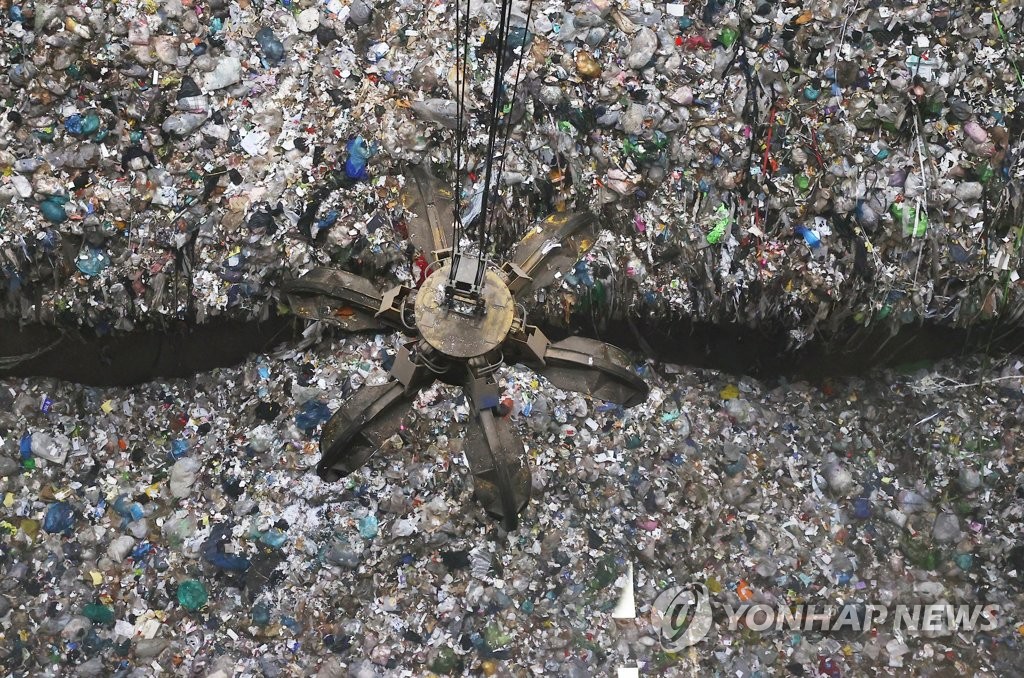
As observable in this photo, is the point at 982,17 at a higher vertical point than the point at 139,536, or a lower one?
higher

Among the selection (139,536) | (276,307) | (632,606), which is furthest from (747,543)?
(139,536)

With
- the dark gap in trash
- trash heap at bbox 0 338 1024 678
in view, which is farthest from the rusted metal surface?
the dark gap in trash

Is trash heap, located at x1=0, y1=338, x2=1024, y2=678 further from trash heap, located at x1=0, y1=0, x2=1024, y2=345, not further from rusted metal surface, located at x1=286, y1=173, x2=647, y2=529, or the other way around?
rusted metal surface, located at x1=286, y1=173, x2=647, y2=529

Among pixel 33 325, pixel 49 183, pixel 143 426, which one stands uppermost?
pixel 49 183

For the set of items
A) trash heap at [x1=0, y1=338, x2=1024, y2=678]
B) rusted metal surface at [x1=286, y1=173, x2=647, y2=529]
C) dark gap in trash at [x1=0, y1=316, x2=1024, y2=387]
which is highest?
rusted metal surface at [x1=286, y1=173, x2=647, y2=529]

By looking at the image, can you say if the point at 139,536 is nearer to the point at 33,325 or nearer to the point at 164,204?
the point at 33,325
